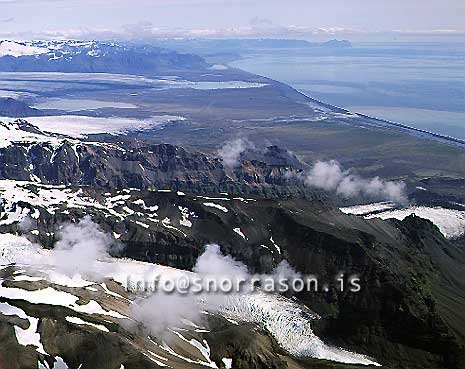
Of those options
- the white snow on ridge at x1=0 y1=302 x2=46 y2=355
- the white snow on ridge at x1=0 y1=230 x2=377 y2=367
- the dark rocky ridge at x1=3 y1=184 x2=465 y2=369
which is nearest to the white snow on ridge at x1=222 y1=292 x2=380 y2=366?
the white snow on ridge at x1=0 y1=230 x2=377 y2=367

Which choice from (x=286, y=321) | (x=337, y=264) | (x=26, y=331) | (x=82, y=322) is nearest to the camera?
(x=26, y=331)

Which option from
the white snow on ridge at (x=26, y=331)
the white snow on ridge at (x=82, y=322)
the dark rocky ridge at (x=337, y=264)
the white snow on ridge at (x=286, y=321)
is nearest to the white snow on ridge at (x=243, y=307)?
the white snow on ridge at (x=286, y=321)

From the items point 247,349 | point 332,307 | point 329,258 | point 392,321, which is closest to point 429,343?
point 392,321

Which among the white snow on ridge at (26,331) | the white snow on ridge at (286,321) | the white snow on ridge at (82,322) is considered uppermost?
the white snow on ridge at (26,331)

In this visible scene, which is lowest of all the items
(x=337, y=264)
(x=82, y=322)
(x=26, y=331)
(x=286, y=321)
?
(x=286, y=321)

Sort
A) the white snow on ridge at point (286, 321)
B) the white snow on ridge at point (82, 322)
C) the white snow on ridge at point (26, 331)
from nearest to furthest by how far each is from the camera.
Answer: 1. the white snow on ridge at point (26, 331)
2. the white snow on ridge at point (82, 322)
3. the white snow on ridge at point (286, 321)

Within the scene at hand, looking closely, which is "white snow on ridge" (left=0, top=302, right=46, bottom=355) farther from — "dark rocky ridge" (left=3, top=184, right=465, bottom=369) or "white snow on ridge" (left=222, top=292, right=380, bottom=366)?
"dark rocky ridge" (left=3, top=184, right=465, bottom=369)

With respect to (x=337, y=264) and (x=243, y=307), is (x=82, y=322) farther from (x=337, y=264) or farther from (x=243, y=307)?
(x=337, y=264)

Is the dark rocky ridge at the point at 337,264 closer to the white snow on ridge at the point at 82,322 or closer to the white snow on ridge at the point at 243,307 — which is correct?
the white snow on ridge at the point at 243,307

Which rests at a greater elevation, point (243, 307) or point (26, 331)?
point (26, 331)

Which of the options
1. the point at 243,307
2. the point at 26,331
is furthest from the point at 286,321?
the point at 26,331

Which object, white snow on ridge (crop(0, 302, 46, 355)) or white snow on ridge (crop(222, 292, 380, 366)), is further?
white snow on ridge (crop(222, 292, 380, 366))
